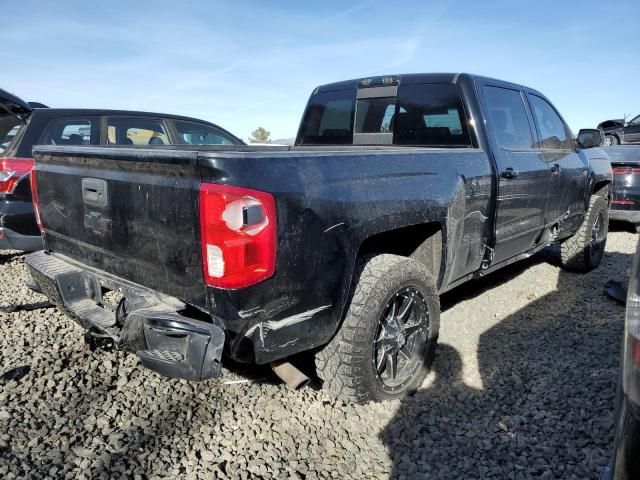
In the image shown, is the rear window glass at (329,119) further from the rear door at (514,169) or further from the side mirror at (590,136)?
the side mirror at (590,136)

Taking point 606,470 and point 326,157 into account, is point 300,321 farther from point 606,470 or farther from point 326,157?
point 606,470

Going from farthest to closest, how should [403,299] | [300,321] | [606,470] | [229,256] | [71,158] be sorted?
[403,299], [71,158], [300,321], [229,256], [606,470]

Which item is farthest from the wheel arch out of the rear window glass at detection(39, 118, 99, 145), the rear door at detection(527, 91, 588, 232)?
the rear window glass at detection(39, 118, 99, 145)

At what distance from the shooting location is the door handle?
328cm

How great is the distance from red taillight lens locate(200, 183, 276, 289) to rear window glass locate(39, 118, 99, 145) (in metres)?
3.75

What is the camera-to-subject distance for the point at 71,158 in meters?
2.46

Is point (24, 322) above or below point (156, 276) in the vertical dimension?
below

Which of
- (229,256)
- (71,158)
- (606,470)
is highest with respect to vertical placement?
(71,158)

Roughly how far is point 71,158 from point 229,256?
1.27m

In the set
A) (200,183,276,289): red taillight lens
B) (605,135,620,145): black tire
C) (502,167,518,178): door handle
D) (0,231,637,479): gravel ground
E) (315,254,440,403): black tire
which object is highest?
(605,135,620,145): black tire

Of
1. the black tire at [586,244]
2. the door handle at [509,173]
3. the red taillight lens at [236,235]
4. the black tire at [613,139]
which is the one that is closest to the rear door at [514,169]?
the door handle at [509,173]

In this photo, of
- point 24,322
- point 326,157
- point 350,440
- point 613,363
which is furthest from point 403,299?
point 24,322

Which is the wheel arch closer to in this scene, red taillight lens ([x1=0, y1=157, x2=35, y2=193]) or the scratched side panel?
the scratched side panel

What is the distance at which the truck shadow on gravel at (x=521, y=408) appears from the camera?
7.04 ft
